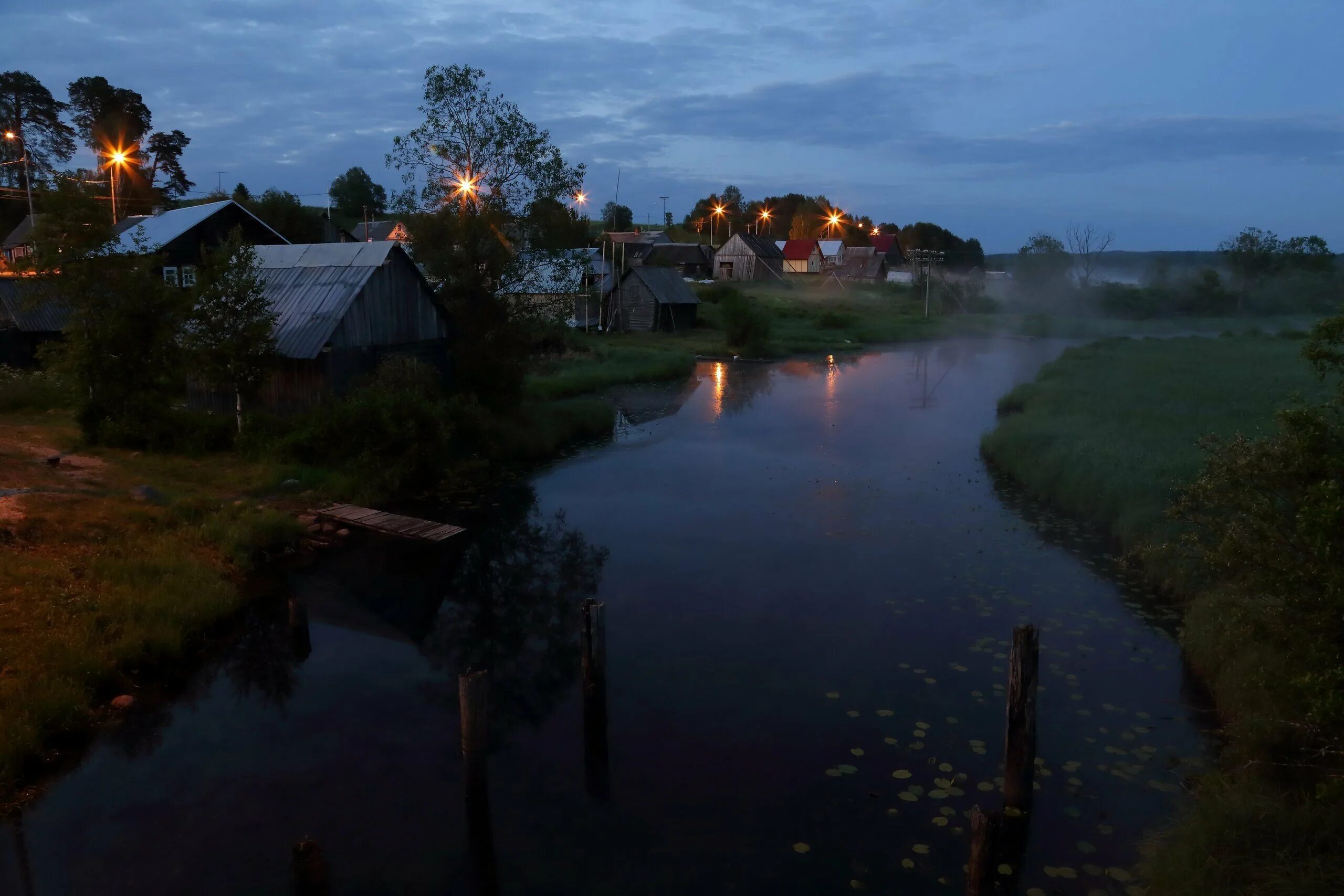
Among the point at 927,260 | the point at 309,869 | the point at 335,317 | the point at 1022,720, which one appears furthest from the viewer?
the point at 927,260

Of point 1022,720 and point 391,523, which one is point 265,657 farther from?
point 1022,720

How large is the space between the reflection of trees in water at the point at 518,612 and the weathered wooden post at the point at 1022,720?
5.24 metres

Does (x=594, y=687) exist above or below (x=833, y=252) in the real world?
below

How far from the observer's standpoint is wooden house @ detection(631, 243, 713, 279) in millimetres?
82125

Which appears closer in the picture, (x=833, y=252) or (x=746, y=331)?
(x=746, y=331)

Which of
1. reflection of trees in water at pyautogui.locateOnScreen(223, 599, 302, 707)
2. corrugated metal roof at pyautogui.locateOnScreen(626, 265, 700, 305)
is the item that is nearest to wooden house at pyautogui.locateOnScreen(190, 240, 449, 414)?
reflection of trees in water at pyautogui.locateOnScreen(223, 599, 302, 707)

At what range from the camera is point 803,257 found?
91188 mm

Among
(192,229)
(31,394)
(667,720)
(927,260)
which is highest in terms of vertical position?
(927,260)

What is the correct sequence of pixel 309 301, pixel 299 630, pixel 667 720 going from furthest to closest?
1. pixel 309 301
2. pixel 299 630
3. pixel 667 720

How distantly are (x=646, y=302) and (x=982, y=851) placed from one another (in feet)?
158

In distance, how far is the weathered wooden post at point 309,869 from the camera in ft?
23.9

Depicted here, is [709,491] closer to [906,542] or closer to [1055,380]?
Result: [906,542]

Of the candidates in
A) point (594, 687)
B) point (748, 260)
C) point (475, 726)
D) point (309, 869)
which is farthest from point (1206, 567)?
point (748, 260)

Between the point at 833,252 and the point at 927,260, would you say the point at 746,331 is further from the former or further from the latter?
the point at 833,252
